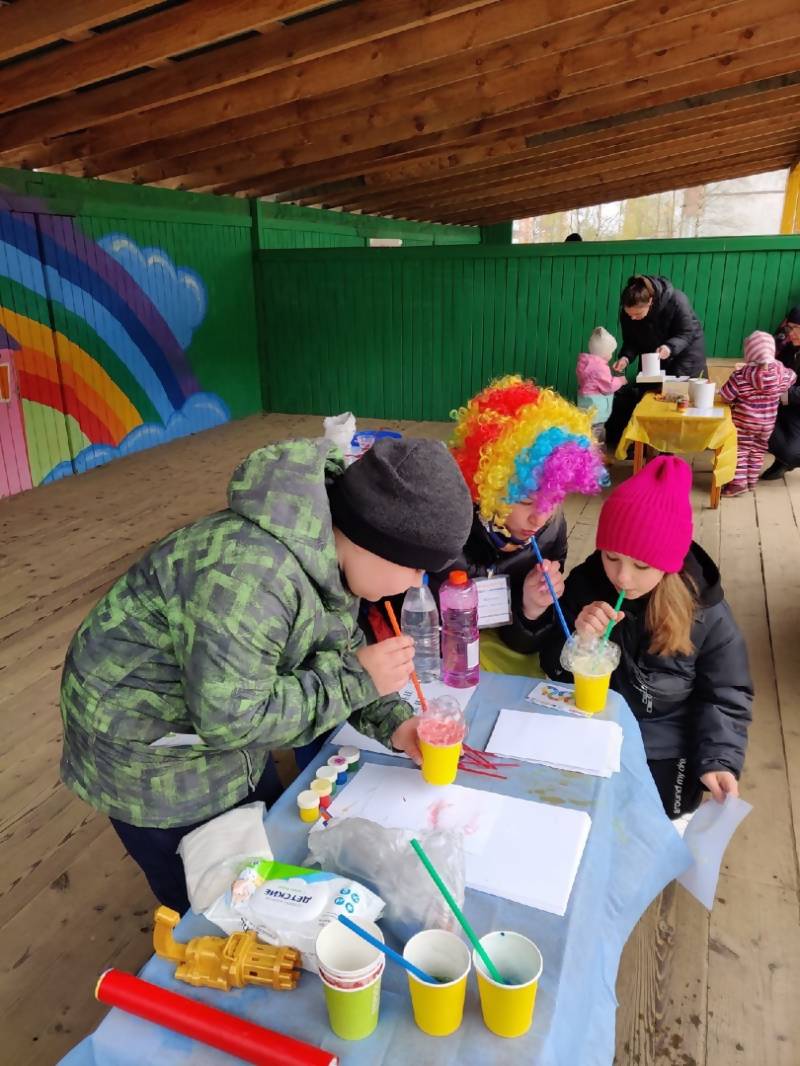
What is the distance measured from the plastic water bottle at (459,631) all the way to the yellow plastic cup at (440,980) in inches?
32.7

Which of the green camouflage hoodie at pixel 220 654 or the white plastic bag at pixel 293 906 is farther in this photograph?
the green camouflage hoodie at pixel 220 654

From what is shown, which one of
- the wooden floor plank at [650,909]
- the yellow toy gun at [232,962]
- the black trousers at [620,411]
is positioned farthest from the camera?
the black trousers at [620,411]

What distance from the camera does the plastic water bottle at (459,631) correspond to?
5.83 feet

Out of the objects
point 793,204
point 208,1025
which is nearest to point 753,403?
point 208,1025

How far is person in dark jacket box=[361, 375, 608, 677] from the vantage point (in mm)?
2113

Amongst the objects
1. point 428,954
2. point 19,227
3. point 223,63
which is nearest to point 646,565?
point 428,954

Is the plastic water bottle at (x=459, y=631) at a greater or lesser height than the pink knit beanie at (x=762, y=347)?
lesser

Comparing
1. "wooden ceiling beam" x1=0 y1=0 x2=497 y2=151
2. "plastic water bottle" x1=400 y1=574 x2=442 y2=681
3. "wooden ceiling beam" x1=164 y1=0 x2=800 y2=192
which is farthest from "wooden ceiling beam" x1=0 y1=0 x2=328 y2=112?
"plastic water bottle" x1=400 y1=574 x2=442 y2=681

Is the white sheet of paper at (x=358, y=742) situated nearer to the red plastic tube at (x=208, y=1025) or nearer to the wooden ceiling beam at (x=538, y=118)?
the red plastic tube at (x=208, y=1025)

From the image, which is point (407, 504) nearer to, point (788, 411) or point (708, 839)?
point (708, 839)

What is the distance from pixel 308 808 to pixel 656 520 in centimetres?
105

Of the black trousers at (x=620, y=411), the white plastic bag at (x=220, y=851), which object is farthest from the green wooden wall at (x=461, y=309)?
the white plastic bag at (x=220, y=851)

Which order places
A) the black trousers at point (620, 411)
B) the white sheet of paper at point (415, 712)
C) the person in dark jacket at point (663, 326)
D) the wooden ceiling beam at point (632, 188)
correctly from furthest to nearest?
the wooden ceiling beam at point (632, 188) → the black trousers at point (620, 411) → the person in dark jacket at point (663, 326) → the white sheet of paper at point (415, 712)

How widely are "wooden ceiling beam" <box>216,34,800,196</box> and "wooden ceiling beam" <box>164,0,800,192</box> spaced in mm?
19
